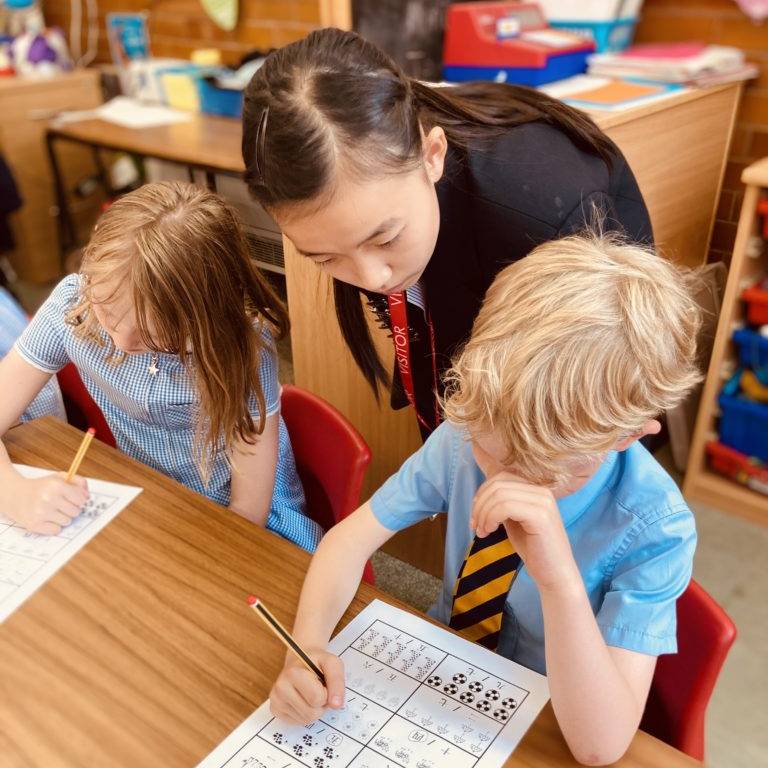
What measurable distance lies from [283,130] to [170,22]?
2896 mm

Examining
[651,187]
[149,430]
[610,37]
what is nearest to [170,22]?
[610,37]

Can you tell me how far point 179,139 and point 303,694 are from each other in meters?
2.22

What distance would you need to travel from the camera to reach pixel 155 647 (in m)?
0.79

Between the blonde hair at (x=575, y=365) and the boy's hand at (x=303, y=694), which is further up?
the blonde hair at (x=575, y=365)

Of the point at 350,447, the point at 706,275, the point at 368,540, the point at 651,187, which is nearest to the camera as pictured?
the point at 368,540

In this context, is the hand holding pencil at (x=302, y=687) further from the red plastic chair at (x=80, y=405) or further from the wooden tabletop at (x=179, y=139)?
the wooden tabletop at (x=179, y=139)

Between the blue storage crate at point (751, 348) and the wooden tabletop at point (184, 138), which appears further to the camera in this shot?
the wooden tabletop at point (184, 138)

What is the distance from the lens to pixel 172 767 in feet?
2.20

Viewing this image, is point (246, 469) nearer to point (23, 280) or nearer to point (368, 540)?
point (368, 540)

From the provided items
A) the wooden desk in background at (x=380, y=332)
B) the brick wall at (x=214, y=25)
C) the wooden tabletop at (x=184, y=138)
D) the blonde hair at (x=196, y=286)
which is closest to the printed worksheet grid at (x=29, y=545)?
the blonde hair at (x=196, y=286)

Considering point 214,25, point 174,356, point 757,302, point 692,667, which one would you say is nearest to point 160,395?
point 174,356

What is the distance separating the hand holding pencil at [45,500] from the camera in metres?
0.95

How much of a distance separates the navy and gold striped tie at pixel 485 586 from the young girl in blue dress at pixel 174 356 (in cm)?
33

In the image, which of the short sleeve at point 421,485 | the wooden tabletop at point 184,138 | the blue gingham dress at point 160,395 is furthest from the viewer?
the wooden tabletop at point 184,138
